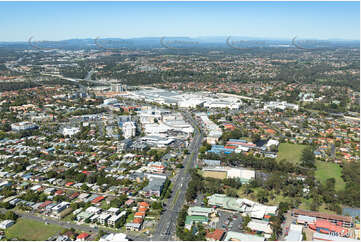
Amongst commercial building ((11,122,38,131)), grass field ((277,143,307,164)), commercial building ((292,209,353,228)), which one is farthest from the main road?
commercial building ((11,122,38,131))

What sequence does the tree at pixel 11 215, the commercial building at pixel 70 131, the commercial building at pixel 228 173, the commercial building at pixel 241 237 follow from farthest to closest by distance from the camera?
the commercial building at pixel 70 131 < the commercial building at pixel 228 173 < the tree at pixel 11 215 < the commercial building at pixel 241 237

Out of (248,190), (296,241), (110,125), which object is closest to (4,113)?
(110,125)

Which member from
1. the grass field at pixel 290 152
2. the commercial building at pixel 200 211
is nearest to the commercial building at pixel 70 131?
the commercial building at pixel 200 211

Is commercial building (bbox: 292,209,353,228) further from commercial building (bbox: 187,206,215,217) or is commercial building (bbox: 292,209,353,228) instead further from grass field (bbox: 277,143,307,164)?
grass field (bbox: 277,143,307,164)

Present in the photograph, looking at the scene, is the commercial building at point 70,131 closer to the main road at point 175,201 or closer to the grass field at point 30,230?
the main road at point 175,201

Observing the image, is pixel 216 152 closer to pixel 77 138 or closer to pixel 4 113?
pixel 77 138

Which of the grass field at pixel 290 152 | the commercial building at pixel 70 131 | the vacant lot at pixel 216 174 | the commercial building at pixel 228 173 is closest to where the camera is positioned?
the commercial building at pixel 228 173
